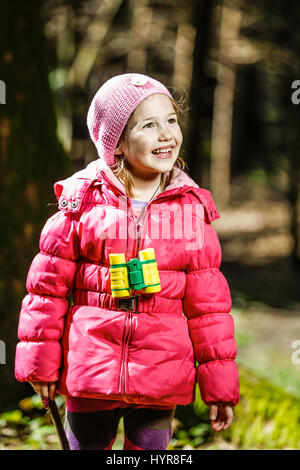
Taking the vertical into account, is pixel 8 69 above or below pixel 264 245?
above

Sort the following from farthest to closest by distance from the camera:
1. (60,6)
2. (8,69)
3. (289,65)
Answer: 1. (289,65)
2. (60,6)
3. (8,69)

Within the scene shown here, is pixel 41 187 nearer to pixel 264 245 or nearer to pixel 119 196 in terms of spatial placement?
pixel 119 196

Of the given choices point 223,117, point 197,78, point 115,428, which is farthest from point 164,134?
point 223,117

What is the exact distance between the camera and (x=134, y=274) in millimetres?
2104

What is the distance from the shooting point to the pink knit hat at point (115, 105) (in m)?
2.14

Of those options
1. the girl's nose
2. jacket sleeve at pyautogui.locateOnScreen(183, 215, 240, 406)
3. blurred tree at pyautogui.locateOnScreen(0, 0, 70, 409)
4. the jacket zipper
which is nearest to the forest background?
blurred tree at pyautogui.locateOnScreen(0, 0, 70, 409)

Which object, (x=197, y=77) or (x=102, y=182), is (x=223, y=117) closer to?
(x=197, y=77)

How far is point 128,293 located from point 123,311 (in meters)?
0.08

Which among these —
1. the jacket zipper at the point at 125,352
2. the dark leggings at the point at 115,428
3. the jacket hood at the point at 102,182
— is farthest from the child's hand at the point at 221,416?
the jacket hood at the point at 102,182

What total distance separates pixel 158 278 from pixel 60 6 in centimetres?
838

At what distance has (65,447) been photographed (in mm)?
2309

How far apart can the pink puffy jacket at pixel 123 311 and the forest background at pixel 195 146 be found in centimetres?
52

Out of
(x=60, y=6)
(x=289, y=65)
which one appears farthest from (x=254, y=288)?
(x=60, y=6)

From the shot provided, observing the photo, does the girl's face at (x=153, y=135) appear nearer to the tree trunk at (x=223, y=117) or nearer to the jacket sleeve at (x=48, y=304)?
the jacket sleeve at (x=48, y=304)
